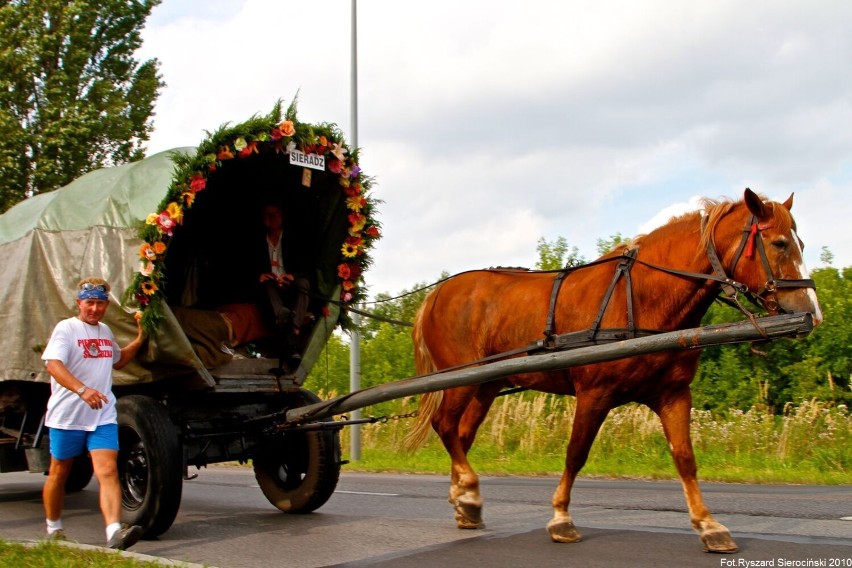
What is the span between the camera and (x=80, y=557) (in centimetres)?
591

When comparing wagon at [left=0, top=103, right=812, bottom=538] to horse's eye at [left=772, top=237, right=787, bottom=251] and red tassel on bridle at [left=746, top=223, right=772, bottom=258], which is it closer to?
red tassel on bridle at [left=746, top=223, right=772, bottom=258]

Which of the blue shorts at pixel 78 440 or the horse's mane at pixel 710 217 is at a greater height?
the horse's mane at pixel 710 217

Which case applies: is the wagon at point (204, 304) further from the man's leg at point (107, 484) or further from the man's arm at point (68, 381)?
the man's arm at point (68, 381)

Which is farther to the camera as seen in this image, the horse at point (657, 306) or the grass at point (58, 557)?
the horse at point (657, 306)

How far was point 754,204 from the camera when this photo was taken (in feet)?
19.4

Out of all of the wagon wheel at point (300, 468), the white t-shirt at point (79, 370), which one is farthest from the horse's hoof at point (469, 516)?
the white t-shirt at point (79, 370)

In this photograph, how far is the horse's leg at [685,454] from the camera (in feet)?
20.1

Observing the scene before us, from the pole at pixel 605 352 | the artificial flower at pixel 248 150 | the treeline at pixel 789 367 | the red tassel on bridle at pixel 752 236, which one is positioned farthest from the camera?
the treeline at pixel 789 367

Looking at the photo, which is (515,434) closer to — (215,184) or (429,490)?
(429,490)

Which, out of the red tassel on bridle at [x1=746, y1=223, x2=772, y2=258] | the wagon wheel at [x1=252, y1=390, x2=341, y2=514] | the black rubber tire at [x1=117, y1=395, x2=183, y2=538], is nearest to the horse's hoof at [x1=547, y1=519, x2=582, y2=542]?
the red tassel on bridle at [x1=746, y1=223, x2=772, y2=258]

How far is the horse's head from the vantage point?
5680 mm

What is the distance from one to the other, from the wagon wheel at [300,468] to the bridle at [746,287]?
3.85 m

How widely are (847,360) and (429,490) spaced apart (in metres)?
7.88

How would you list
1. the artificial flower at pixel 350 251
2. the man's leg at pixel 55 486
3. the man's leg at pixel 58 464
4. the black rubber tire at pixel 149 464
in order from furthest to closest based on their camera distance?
1. the artificial flower at pixel 350 251
2. the black rubber tire at pixel 149 464
3. the man's leg at pixel 55 486
4. the man's leg at pixel 58 464
